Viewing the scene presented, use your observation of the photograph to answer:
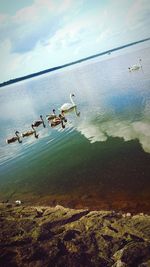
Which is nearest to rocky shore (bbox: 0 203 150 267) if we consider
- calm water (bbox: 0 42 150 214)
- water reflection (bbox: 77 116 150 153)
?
calm water (bbox: 0 42 150 214)

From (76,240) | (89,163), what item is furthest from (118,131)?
(76,240)

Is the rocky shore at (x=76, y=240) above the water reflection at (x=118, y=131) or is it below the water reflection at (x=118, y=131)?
below

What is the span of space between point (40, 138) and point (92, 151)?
29.1ft

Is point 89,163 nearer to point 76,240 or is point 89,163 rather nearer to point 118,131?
point 118,131

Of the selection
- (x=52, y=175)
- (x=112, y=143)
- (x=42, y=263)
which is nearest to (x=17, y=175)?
(x=52, y=175)

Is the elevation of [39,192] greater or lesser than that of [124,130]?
lesser

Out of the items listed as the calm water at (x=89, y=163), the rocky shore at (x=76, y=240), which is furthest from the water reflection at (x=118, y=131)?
the rocky shore at (x=76, y=240)

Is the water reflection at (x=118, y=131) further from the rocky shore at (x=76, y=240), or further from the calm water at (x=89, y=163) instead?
the rocky shore at (x=76, y=240)

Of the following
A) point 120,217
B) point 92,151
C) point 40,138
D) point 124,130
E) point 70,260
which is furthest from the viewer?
point 40,138

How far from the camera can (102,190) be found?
→ 1357 cm

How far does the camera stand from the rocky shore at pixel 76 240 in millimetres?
7618

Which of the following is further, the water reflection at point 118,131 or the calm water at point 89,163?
the water reflection at point 118,131

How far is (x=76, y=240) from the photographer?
8.66m

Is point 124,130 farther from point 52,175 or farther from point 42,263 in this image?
point 42,263
